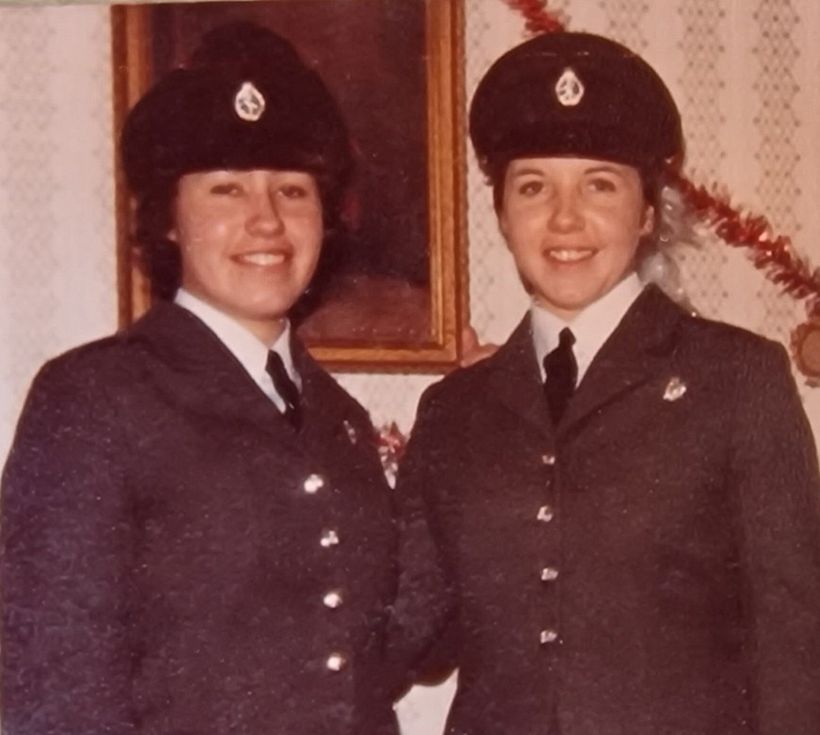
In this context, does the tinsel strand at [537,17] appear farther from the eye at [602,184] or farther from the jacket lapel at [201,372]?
the jacket lapel at [201,372]

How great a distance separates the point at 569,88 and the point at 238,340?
0.32 m

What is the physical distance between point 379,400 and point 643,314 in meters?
0.28

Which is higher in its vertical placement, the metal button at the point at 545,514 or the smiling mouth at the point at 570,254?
the smiling mouth at the point at 570,254

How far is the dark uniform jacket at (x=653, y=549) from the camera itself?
87cm

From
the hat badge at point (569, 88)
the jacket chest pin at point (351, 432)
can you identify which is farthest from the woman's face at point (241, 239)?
the hat badge at point (569, 88)

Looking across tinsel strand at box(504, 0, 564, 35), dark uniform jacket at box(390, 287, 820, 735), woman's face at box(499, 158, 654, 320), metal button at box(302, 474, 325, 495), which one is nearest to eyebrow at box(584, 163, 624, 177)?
woman's face at box(499, 158, 654, 320)

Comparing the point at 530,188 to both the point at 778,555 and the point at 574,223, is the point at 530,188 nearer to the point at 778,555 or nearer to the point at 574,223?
the point at 574,223

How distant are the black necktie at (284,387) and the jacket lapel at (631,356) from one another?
0.67ft

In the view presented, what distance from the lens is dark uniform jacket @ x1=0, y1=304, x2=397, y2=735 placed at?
0.83m

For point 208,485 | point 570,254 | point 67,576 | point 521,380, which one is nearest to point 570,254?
point 570,254

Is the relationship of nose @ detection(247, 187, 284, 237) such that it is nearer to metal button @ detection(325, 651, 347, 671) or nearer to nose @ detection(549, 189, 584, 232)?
nose @ detection(549, 189, 584, 232)

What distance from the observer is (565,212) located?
927mm

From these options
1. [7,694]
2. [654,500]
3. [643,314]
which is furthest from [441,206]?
[7,694]

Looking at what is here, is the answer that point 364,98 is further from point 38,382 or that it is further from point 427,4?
point 38,382
